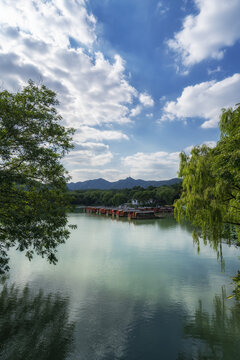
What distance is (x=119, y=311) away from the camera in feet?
31.3

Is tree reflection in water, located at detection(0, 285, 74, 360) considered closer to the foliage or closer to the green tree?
the green tree

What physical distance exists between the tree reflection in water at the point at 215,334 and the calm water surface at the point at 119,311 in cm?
3

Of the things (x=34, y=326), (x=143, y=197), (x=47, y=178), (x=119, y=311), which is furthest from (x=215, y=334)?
(x=143, y=197)

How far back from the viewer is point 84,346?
7.32 m

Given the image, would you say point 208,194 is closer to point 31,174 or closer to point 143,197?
point 31,174

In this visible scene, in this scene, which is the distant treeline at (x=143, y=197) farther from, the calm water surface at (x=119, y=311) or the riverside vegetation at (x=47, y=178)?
the riverside vegetation at (x=47, y=178)

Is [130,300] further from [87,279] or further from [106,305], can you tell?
[87,279]

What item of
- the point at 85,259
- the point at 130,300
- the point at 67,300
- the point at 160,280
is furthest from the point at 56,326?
the point at 85,259

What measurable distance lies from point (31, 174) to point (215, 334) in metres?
9.51

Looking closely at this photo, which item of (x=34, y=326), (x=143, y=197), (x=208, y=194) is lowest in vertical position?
(x=34, y=326)

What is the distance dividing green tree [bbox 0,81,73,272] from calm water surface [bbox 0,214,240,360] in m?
2.72

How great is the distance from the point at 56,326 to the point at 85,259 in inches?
397

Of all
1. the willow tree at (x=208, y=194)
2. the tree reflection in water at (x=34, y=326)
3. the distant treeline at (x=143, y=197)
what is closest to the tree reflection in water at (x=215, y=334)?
the willow tree at (x=208, y=194)

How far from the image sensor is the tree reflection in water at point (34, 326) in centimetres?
704
